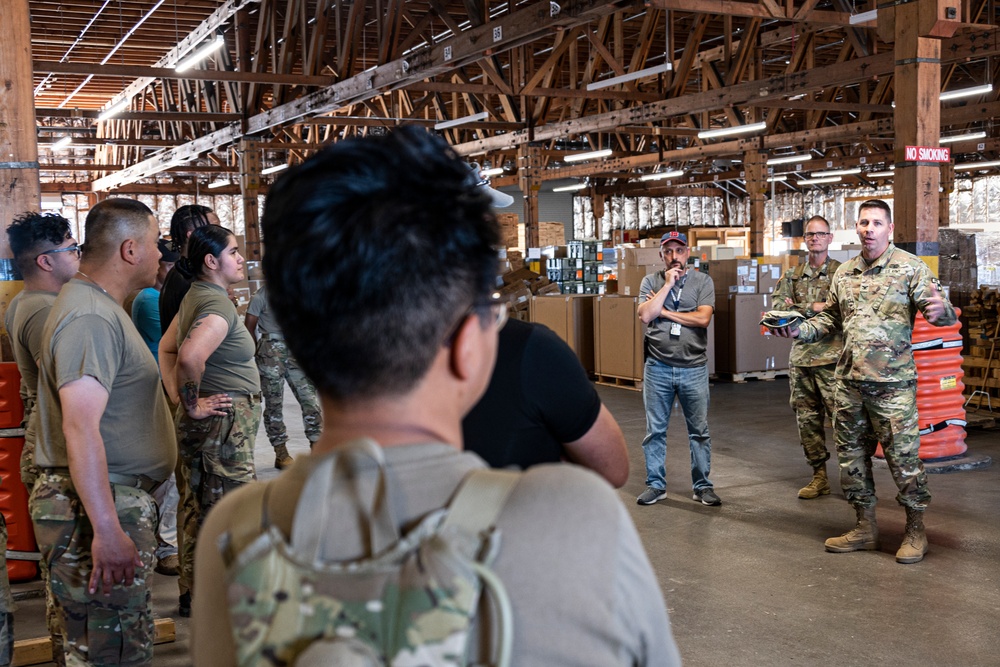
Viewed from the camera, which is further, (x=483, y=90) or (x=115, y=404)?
(x=483, y=90)

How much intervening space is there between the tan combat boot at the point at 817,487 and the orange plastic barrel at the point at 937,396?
118cm

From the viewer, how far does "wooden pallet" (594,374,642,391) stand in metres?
11.7

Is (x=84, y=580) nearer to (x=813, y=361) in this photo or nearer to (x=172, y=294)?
(x=172, y=294)

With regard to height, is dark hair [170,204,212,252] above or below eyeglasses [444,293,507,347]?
above

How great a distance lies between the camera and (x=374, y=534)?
84cm

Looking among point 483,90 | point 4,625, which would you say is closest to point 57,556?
point 4,625

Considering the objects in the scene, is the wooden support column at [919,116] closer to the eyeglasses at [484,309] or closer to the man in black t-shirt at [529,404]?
the man in black t-shirt at [529,404]

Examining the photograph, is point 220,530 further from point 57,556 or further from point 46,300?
point 46,300

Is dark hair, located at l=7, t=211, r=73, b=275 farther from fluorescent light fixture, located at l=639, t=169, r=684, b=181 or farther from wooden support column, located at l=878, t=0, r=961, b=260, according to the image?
fluorescent light fixture, located at l=639, t=169, r=684, b=181

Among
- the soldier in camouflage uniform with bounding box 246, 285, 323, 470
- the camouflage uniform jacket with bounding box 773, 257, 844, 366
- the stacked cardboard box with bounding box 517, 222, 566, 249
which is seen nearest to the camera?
the camouflage uniform jacket with bounding box 773, 257, 844, 366

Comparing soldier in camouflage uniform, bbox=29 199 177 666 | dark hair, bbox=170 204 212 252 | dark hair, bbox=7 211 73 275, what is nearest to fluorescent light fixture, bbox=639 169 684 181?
dark hair, bbox=170 204 212 252

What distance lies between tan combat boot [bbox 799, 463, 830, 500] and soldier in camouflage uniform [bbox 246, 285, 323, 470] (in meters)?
3.63

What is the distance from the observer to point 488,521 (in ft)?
2.72

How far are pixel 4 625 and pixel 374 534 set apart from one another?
2189mm
